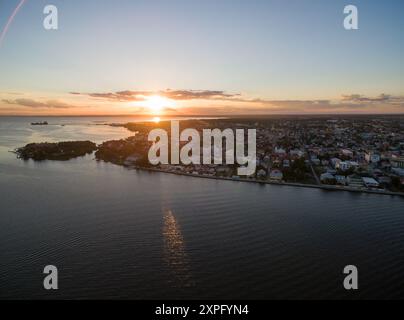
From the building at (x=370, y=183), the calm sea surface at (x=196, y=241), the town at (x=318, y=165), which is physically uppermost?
the town at (x=318, y=165)

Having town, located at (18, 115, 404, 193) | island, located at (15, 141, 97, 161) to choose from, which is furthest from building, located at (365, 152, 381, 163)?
island, located at (15, 141, 97, 161)

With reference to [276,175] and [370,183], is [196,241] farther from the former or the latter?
[370,183]

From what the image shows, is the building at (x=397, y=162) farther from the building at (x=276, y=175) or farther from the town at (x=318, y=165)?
the building at (x=276, y=175)

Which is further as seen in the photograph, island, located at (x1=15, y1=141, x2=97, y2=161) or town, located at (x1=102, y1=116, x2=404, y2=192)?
island, located at (x1=15, y1=141, x2=97, y2=161)

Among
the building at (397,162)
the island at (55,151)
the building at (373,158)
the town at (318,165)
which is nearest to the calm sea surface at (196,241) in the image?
the town at (318,165)

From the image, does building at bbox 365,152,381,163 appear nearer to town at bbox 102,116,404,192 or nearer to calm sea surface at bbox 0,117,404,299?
town at bbox 102,116,404,192

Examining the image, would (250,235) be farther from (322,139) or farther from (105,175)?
(322,139)
